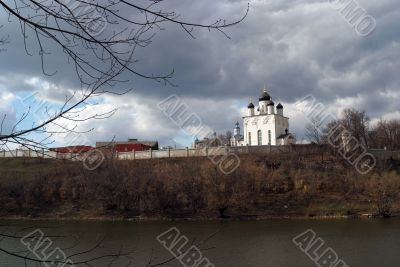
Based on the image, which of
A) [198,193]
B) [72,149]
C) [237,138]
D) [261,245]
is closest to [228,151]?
[198,193]

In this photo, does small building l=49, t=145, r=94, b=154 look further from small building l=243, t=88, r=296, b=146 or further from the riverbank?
small building l=243, t=88, r=296, b=146

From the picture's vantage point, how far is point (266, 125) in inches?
3191

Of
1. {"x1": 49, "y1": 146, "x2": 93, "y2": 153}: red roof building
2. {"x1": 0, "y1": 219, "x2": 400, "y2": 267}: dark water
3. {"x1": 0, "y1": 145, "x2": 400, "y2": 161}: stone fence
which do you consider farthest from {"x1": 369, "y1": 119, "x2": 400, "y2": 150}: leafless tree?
{"x1": 49, "y1": 146, "x2": 93, "y2": 153}: red roof building

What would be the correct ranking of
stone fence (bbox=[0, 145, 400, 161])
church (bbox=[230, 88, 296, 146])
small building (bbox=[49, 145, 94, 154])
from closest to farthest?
small building (bbox=[49, 145, 94, 154])
stone fence (bbox=[0, 145, 400, 161])
church (bbox=[230, 88, 296, 146])

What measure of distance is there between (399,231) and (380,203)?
1617cm

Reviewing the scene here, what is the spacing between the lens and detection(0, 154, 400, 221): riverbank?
52844 mm

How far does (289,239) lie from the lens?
31.7m

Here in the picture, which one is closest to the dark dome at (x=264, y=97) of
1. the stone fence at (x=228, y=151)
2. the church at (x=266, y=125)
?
the church at (x=266, y=125)

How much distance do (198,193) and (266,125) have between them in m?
28.8

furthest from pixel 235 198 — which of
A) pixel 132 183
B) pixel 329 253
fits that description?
pixel 329 253

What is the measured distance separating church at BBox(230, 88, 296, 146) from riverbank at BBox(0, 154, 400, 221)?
16536mm

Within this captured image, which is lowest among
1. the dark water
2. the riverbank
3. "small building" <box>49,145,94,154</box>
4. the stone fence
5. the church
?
the dark water

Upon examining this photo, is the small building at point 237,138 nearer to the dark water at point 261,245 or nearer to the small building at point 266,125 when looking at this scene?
the small building at point 266,125

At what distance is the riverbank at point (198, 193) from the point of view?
173 feet
